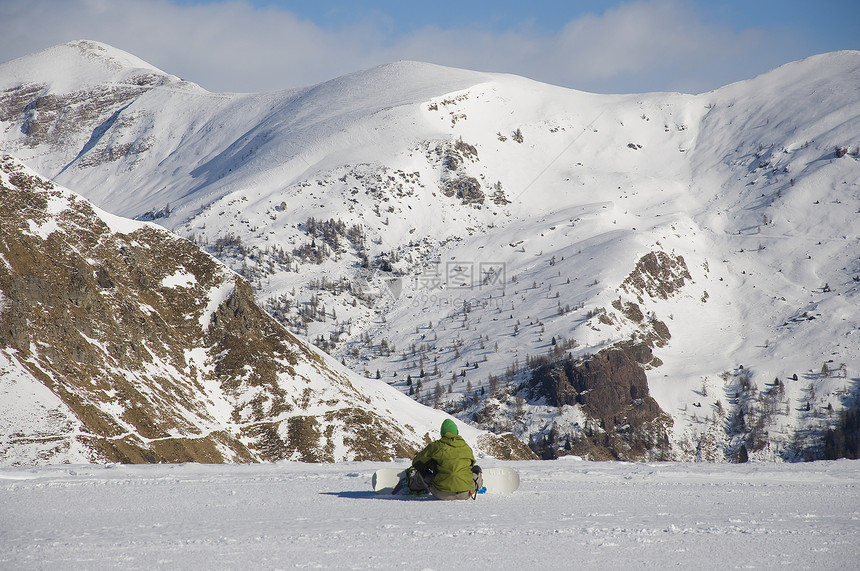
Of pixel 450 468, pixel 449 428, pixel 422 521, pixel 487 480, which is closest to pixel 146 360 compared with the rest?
pixel 487 480

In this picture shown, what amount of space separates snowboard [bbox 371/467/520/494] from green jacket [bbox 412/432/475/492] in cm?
148

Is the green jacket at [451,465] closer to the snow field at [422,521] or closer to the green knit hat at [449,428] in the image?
the green knit hat at [449,428]

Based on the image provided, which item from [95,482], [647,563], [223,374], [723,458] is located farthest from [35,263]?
[723,458]

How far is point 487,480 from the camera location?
21.5m

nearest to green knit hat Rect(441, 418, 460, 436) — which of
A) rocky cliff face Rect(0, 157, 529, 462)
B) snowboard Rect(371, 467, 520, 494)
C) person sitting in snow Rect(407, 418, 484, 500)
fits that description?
person sitting in snow Rect(407, 418, 484, 500)

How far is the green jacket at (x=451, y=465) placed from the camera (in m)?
19.5

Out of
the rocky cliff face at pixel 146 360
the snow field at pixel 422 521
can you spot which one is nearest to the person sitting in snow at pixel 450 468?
the snow field at pixel 422 521

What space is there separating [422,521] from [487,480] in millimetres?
4832

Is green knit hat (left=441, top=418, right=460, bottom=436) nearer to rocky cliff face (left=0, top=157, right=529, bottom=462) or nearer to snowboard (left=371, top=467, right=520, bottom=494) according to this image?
snowboard (left=371, top=467, right=520, bottom=494)

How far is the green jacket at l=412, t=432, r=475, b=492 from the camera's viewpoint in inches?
769

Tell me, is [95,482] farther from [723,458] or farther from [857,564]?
[723,458]

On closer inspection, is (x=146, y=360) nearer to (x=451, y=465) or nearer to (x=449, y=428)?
(x=451, y=465)

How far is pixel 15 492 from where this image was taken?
20.9 meters

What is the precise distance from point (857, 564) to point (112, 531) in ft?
46.7
